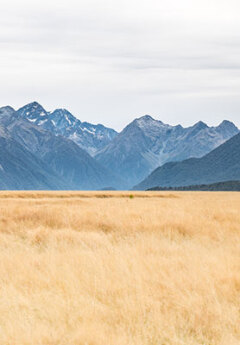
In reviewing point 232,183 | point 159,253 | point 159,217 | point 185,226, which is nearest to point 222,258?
point 159,253

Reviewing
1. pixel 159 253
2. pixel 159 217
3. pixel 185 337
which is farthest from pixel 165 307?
pixel 159 217

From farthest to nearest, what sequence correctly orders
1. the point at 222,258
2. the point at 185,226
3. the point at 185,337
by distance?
the point at 185,226, the point at 222,258, the point at 185,337

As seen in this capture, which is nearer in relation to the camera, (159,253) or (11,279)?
(11,279)

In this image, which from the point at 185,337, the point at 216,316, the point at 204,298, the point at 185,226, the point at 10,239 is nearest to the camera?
the point at 185,337

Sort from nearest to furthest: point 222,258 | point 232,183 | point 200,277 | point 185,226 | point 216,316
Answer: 1. point 216,316
2. point 200,277
3. point 222,258
4. point 185,226
5. point 232,183

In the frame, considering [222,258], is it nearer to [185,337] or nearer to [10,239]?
[185,337]

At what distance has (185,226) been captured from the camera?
17406mm

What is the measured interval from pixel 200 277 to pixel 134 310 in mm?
2026

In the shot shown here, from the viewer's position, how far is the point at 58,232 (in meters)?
16.2

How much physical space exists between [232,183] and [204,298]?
541 ft

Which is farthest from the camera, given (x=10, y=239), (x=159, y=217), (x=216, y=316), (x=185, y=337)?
(x=159, y=217)

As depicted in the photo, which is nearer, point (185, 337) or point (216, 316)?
point (185, 337)

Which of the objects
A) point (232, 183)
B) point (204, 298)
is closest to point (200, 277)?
point (204, 298)

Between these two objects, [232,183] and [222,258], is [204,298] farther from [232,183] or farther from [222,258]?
[232,183]
